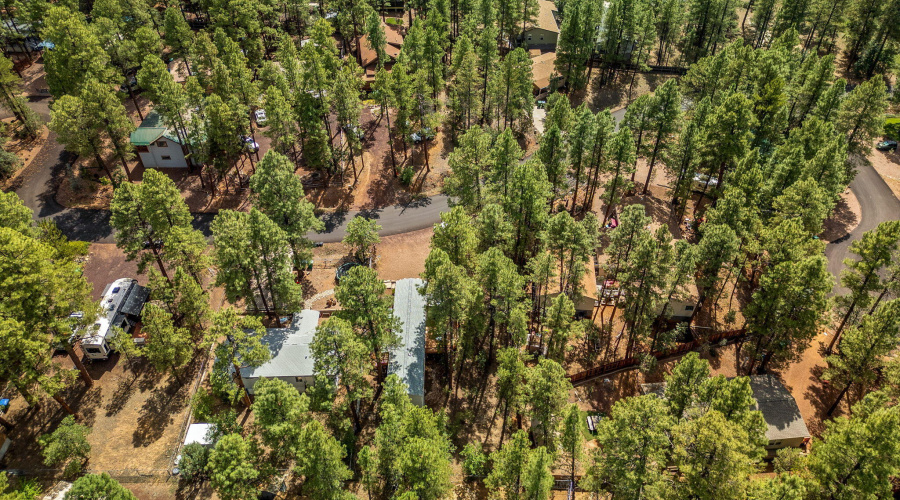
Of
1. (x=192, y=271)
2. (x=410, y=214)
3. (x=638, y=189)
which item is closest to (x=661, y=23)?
(x=638, y=189)

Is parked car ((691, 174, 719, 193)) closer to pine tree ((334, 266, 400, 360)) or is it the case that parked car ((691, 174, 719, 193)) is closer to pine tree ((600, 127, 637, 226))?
pine tree ((600, 127, 637, 226))

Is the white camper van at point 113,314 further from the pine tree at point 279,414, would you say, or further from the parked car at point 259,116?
the parked car at point 259,116

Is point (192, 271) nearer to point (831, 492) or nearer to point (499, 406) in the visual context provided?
point (499, 406)

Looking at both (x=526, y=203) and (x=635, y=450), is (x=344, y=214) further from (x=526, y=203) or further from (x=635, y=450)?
(x=635, y=450)

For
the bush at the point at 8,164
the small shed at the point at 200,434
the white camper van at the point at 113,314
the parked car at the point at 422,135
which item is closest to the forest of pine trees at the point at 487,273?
the parked car at the point at 422,135

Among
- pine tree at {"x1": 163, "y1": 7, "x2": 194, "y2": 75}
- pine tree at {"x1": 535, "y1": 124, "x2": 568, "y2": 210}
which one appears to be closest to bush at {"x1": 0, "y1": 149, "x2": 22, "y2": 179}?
pine tree at {"x1": 163, "y1": 7, "x2": 194, "y2": 75}
